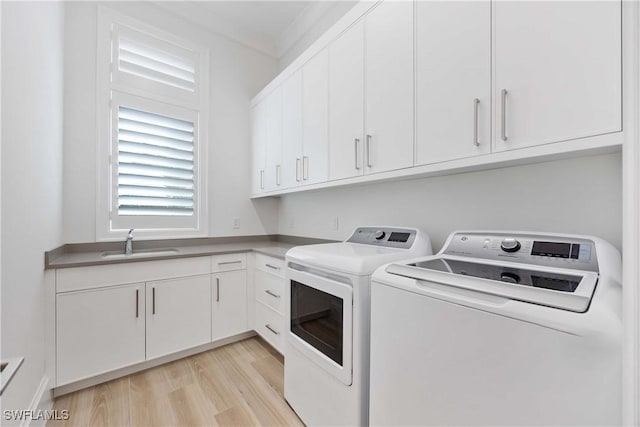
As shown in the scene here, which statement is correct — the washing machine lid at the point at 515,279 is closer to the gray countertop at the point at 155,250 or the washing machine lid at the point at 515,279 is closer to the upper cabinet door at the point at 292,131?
the gray countertop at the point at 155,250

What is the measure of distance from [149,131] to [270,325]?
78.5 inches

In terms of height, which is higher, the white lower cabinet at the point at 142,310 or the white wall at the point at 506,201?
the white wall at the point at 506,201

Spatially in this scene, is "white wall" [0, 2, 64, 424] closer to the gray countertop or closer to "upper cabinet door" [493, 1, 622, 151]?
the gray countertop

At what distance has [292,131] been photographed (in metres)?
2.29

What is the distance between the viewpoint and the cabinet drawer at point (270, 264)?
6.77 feet

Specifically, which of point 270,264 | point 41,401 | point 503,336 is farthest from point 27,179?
point 503,336

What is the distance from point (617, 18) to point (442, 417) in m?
1.33

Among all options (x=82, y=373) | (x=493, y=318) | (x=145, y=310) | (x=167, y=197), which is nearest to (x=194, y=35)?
(x=167, y=197)

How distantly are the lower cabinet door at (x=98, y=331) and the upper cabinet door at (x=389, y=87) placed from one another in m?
1.91

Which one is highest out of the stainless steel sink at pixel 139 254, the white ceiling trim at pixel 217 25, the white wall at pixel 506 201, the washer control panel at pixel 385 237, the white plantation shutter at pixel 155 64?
the white ceiling trim at pixel 217 25

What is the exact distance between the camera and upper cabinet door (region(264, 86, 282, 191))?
2.47 metres

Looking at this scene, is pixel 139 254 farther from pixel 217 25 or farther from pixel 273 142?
pixel 217 25

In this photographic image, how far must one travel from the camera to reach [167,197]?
249 cm

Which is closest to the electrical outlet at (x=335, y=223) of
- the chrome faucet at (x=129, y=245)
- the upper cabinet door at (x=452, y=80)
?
the upper cabinet door at (x=452, y=80)
